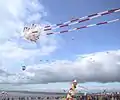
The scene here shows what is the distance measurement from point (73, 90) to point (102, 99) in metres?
24.3

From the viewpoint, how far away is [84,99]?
49375mm

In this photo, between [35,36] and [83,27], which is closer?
[83,27]

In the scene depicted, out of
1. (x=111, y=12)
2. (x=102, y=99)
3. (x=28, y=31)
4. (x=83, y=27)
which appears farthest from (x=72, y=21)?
(x=102, y=99)

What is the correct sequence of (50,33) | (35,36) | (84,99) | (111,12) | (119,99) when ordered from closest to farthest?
(111,12) < (50,33) < (35,36) < (119,99) < (84,99)

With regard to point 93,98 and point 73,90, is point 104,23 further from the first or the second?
point 93,98

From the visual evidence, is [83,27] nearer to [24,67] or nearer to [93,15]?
[93,15]

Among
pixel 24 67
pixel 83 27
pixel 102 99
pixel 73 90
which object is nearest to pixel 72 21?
pixel 83 27

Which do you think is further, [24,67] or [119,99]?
[119,99]

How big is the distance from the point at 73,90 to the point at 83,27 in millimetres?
4926

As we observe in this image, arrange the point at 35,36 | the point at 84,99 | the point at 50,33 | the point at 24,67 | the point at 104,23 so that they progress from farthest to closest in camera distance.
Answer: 1. the point at 84,99
2. the point at 24,67
3. the point at 35,36
4. the point at 50,33
5. the point at 104,23

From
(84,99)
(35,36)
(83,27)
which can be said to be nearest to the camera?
(83,27)

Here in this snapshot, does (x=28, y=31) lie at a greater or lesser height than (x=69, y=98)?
greater

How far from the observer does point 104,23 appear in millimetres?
20672

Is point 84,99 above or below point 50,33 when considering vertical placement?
below
